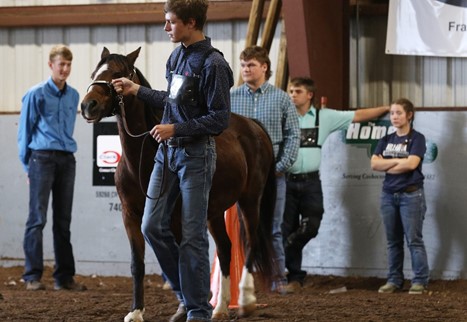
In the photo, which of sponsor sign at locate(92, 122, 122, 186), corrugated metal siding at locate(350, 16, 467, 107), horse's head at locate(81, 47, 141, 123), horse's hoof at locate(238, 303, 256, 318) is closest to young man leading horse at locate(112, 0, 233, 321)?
horse's head at locate(81, 47, 141, 123)

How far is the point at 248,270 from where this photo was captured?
6.81m

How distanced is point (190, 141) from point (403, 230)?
3.97 m

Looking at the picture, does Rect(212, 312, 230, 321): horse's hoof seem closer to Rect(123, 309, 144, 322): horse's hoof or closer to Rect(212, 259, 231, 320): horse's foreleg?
Rect(212, 259, 231, 320): horse's foreleg

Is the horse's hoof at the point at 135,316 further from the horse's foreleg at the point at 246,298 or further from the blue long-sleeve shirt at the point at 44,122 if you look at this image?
the blue long-sleeve shirt at the point at 44,122

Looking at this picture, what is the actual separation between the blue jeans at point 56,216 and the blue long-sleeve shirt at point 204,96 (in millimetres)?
3838

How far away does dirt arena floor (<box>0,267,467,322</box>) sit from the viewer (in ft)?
21.0

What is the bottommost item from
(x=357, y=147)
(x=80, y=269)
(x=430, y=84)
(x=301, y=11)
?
(x=80, y=269)

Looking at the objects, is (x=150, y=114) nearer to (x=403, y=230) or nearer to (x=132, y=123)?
(x=132, y=123)

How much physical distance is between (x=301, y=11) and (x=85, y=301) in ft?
11.9

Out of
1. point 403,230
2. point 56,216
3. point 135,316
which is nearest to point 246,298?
point 135,316

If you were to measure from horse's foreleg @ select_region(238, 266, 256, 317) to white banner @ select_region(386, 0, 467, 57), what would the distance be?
3.49m

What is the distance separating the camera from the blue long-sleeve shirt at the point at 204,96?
486 cm

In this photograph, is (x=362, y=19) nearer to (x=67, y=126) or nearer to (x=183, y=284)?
(x=67, y=126)

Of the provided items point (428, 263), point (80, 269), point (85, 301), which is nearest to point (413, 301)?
point (428, 263)
